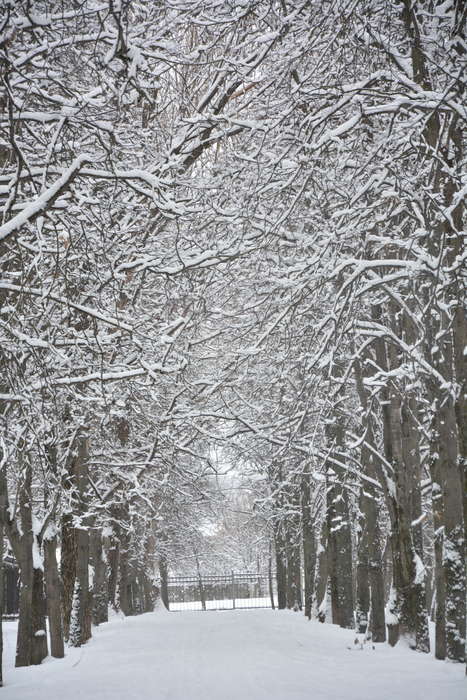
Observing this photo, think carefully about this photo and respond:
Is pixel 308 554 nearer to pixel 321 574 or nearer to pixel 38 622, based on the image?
pixel 321 574

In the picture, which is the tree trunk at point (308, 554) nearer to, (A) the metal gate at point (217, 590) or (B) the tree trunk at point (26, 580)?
(B) the tree trunk at point (26, 580)

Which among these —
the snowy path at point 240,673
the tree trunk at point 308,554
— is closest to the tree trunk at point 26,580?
the snowy path at point 240,673

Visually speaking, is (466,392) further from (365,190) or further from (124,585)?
(124,585)

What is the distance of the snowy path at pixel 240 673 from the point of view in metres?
7.00

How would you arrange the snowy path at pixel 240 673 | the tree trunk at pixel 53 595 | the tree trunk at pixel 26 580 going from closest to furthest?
the snowy path at pixel 240 673 < the tree trunk at pixel 26 580 < the tree trunk at pixel 53 595

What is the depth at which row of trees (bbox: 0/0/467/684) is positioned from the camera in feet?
20.2

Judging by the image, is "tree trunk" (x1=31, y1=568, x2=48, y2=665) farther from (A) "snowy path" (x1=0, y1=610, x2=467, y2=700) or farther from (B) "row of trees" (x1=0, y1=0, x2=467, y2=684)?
(A) "snowy path" (x1=0, y1=610, x2=467, y2=700)

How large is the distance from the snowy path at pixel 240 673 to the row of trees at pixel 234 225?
92cm

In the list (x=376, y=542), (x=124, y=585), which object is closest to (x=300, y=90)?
(x=376, y=542)

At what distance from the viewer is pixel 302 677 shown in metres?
8.11

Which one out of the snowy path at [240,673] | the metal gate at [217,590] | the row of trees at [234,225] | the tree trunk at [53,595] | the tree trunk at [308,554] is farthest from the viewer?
the metal gate at [217,590]

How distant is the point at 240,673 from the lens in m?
8.76

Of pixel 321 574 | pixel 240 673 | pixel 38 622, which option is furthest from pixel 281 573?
pixel 240 673

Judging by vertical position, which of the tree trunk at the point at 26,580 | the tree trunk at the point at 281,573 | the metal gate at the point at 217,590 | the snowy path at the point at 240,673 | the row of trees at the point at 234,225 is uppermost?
the row of trees at the point at 234,225
